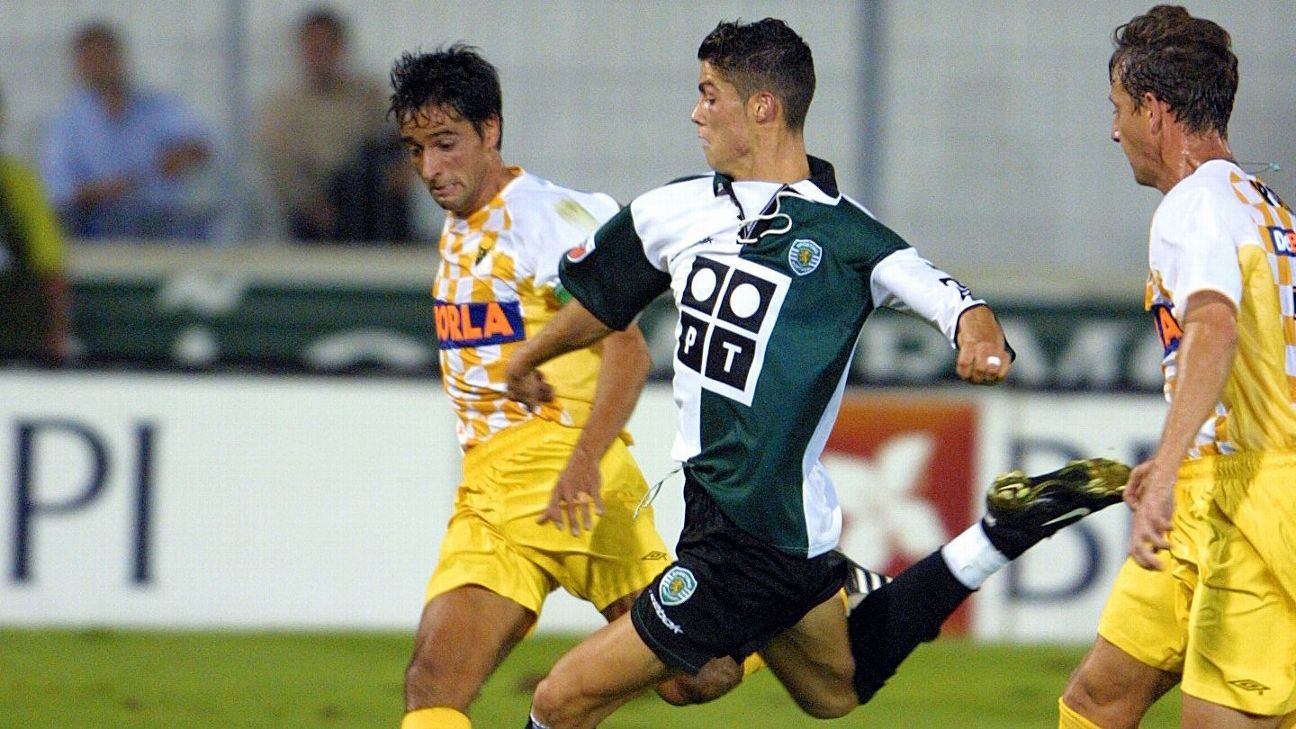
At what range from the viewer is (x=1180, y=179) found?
12.4 feet

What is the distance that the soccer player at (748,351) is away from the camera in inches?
155

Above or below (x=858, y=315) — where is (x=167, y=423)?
below

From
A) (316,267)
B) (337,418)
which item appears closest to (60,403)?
(337,418)

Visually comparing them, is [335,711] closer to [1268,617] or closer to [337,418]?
[337,418]

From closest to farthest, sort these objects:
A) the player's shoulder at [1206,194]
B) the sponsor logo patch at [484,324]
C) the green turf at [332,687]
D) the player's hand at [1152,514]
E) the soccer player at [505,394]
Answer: the player's hand at [1152,514] → the player's shoulder at [1206,194] → the soccer player at [505,394] → the sponsor logo patch at [484,324] → the green turf at [332,687]

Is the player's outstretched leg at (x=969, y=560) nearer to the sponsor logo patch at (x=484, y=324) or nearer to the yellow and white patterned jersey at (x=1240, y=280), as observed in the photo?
the yellow and white patterned jersey at (x=1240, y=280)

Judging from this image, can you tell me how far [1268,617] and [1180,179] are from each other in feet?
2.87

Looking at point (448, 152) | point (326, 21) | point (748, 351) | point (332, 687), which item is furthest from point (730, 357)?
point (326, 21)

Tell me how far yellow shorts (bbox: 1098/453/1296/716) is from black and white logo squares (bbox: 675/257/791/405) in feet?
2.97

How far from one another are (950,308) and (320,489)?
4.38m

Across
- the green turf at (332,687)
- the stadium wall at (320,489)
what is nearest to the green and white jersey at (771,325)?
the green turf at (332,687)

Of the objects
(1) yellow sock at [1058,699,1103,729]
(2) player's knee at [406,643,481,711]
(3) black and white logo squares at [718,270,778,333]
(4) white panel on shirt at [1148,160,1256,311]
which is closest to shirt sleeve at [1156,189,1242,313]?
(4) white panel on shirt at [1148,160,1256,311]

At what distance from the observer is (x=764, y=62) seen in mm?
3969

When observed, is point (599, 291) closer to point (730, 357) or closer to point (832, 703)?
point (730, 357)
